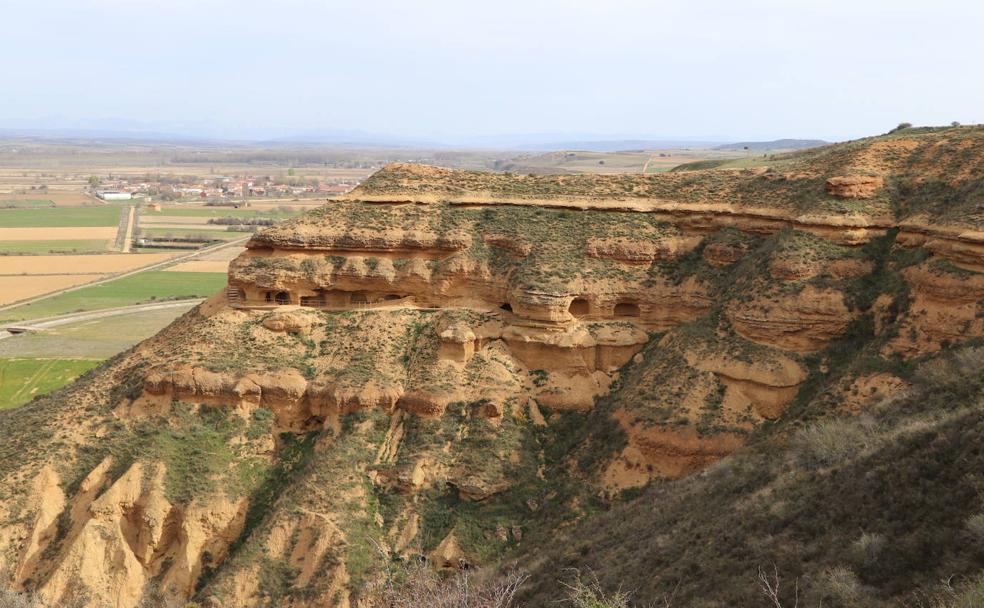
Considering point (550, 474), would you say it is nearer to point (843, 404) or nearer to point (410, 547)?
point (410, 547)

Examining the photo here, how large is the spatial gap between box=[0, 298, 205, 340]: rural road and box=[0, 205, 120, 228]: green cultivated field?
8260 centimetres

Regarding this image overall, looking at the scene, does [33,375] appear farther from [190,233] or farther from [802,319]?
[190,233]

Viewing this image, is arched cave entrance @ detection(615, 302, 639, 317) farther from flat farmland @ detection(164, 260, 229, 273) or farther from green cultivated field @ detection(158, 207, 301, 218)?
green cultivated field @ detection(158, 207, 301, 218)

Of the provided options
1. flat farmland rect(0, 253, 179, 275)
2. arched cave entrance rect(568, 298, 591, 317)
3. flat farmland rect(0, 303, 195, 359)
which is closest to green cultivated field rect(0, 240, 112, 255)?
flat farmland rect(0, 253, 179, 275)

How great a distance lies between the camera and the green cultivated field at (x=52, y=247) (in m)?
132

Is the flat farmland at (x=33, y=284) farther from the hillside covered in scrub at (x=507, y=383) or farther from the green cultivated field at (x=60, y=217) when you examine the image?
the hillside covered in scrub at (x=507, y=383)

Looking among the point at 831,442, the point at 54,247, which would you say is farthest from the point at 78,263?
the point at 831,442

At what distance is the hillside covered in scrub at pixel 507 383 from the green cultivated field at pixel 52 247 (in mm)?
103857

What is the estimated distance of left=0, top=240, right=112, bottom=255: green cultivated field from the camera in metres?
132

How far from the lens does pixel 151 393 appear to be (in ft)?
125

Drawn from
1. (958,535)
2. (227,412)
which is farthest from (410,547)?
(958,535)

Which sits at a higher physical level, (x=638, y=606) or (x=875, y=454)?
(x=875, y=454)

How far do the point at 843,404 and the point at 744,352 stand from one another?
5523 mm

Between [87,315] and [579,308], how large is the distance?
71.9 metres
